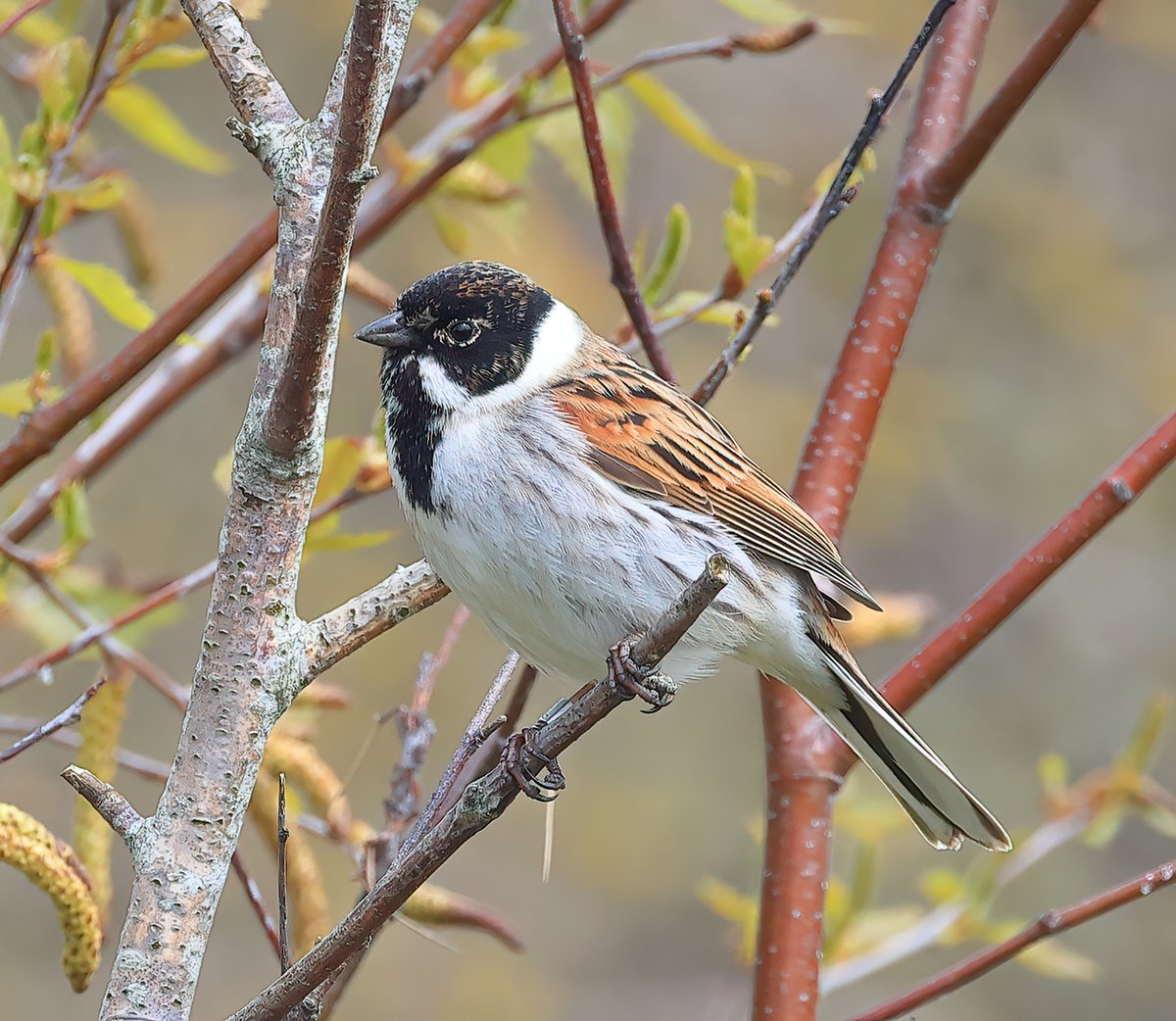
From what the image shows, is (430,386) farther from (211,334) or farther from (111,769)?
(111,769)

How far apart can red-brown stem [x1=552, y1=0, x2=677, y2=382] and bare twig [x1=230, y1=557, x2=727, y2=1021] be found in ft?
2.37

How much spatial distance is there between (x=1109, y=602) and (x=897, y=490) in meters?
1.33

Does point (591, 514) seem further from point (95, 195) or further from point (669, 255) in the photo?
point (95, 195)

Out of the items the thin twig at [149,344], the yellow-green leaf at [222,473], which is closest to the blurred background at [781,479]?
the thin twig at [149,344]

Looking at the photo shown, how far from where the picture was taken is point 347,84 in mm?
1369

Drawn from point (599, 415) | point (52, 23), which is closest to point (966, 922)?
point (599, 415)

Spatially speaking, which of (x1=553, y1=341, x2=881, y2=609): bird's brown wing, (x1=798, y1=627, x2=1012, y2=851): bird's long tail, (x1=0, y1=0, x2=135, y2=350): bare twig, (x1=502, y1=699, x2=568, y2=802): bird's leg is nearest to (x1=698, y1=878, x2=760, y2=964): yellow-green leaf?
(x1=798, y1=627, x2=1012, y2=851): bird's long tail

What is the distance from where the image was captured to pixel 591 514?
7.35ft

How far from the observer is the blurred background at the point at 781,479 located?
222 inches

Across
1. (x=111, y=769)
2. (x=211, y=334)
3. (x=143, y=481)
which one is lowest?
(x=111, y=769)

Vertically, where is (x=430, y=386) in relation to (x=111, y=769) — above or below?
above

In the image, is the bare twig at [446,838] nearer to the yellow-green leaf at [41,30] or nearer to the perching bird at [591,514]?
the perching bird at [591,514]

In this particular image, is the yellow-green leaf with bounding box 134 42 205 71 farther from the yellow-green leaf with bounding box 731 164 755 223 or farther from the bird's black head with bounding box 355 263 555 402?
the yellow-green leaf with bounding box 731 164 755 223

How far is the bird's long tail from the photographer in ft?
7.71
